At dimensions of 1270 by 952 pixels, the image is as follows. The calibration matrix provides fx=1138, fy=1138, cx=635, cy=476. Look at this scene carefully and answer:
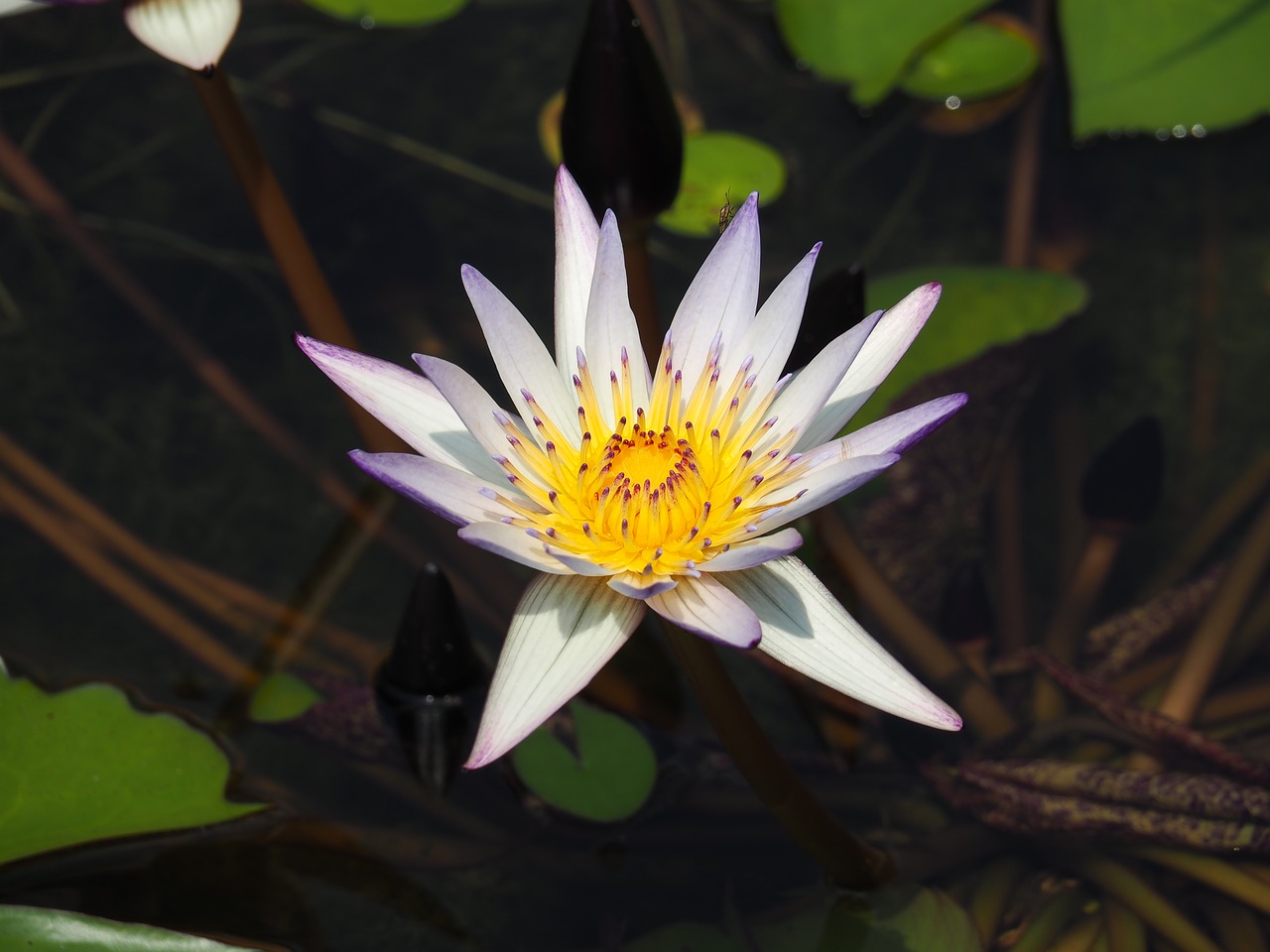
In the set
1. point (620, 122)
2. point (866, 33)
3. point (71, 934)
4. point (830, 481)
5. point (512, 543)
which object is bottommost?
point (71, 934)

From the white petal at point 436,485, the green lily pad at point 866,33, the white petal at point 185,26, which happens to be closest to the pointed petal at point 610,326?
the white petal at point 436,485

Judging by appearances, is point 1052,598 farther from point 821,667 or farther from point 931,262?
point 821,667

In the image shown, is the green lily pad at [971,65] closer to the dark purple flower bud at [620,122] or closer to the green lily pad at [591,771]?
the dark purple flower bud at [620,122]

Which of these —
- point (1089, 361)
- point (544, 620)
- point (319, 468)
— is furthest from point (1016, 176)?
point (544, 620)

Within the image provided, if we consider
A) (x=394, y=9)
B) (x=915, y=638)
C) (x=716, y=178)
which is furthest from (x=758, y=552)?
(x=394, y=9)

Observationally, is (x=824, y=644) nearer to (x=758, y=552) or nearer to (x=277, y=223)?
(x=758, y=552)

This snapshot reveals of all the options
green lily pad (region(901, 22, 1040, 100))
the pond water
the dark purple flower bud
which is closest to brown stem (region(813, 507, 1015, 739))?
the pond water
